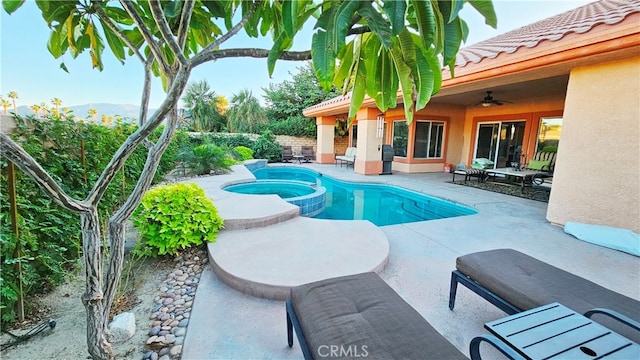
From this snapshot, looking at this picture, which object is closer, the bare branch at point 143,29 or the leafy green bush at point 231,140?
the bare branch at point 143,29

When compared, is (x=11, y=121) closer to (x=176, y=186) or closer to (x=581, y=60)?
(x=176, y=186)

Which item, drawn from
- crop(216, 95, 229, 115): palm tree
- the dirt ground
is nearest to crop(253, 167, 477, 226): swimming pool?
the dirt ground

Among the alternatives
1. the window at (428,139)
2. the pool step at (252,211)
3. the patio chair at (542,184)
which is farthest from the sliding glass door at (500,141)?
the pool step at (252,211)

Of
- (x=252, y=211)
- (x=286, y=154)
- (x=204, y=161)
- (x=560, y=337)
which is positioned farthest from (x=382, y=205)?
(x=286, y=154)

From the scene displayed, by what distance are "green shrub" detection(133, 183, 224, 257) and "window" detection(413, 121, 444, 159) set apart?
34.7ft

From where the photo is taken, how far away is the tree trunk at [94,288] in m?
1.55

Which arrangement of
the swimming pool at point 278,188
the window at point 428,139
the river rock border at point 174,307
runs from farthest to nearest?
the window at point 428,139
the swimming pool at point 278,188
the river rock border at point 174,307

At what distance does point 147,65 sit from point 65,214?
191cm

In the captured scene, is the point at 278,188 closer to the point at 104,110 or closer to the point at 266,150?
the point at 104,110

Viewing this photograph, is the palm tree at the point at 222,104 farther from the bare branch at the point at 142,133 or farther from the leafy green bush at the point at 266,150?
the bare branch at the point at 142,133

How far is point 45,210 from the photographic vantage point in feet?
7.84

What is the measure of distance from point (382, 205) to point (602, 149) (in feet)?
15.2

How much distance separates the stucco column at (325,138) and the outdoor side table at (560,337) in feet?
46.8

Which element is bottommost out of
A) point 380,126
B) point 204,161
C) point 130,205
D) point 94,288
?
point 94,288
